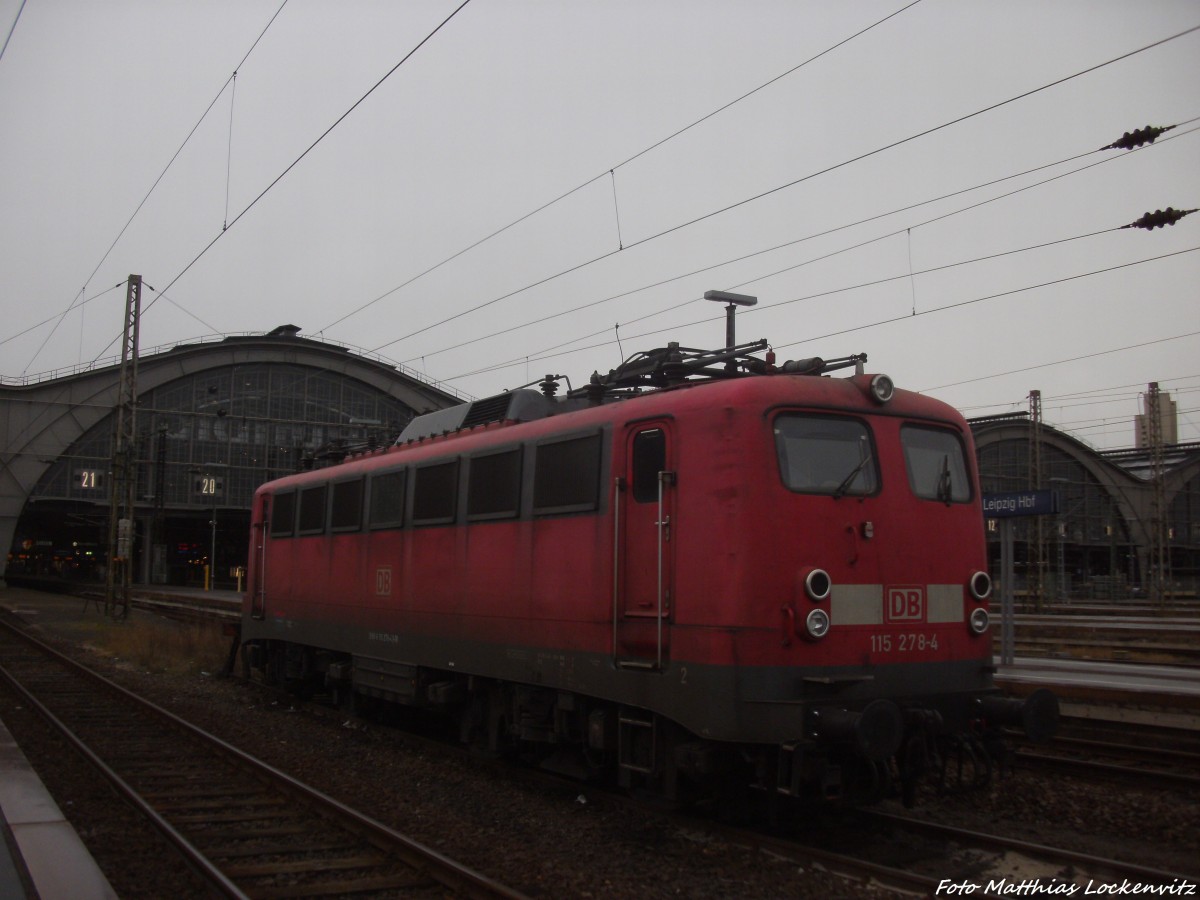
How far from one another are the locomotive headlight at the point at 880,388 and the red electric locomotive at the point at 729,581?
15 mm

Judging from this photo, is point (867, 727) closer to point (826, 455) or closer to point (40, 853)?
point (826, 455)

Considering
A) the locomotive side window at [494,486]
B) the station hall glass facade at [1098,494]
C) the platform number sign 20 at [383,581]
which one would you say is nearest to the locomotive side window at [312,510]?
the platform number sign 20 at [383,581]

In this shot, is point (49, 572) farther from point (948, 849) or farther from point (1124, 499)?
point (948, 849)

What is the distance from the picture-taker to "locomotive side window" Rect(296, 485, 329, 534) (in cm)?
1505

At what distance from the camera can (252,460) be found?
61125 millimetres

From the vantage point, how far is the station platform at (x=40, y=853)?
660 centimetres

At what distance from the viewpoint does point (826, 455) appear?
8172 millimetres

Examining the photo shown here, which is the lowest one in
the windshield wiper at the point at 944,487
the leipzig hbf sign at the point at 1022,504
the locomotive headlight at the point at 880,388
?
the windshield wiper at the point at 944,487

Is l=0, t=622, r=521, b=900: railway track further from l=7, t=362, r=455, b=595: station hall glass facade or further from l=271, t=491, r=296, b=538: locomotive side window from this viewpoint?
l=7, t=362, r=455, b=595: station hall glass facade

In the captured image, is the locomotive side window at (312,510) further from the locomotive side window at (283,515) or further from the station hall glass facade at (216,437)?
the station hall glass facade at (216,437)

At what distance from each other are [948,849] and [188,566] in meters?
78.4

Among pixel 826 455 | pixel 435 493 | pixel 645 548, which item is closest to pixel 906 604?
pixel 826 455

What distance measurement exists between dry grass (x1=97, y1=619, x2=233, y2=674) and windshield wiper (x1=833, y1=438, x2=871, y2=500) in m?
16.8

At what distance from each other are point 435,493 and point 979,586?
6072mm
